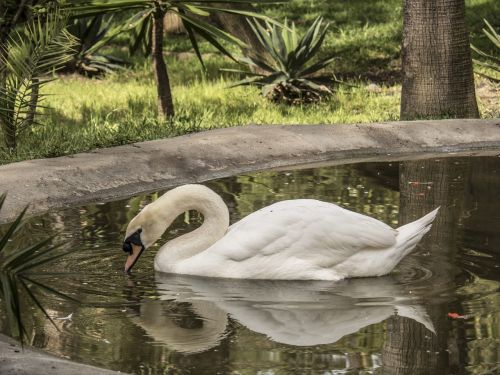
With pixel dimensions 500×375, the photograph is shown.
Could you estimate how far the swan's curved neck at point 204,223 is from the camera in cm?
697

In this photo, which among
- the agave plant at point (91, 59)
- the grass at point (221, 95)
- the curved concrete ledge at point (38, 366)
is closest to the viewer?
the curved concrete ledge at point (38, 366)

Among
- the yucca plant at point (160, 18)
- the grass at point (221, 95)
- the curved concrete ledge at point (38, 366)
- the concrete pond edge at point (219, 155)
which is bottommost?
the curved concrete ledge at point (38, 366)

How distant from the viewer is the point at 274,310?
6.23 meters

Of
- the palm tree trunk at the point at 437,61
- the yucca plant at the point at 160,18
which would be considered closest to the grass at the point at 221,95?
the yucca plant at the point at 160,18

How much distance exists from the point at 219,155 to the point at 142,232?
10.2 feet

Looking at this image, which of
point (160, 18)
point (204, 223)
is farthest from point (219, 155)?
point (204, 223)

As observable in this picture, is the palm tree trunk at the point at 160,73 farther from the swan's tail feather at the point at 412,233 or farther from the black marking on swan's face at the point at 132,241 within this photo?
the swan's tail feather at the point at 412,233

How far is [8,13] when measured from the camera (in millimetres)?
11062

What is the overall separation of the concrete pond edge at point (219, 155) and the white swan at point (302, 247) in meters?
1.90

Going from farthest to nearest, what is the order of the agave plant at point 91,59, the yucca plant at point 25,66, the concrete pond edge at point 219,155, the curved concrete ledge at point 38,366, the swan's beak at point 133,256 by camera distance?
the agave plant at point 91,59, the yucca plant at point 25,66, the concrete pond edge at point 219,155, the swan's beak at point 133,256, the curved concrete ledge at point 38,366

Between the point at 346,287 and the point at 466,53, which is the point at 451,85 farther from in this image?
the point at 346,287

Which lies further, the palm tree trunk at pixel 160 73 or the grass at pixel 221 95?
the palm tree trunk at pixel 160 73

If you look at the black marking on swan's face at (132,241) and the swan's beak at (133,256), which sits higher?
the black marking on swan's face at (132,241)

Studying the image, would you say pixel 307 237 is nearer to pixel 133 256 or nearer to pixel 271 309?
pixel 271 309
